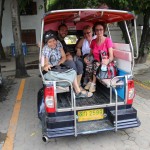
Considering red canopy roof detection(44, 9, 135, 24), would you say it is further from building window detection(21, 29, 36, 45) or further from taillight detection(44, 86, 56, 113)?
building window detection(21, 29, 36, 45)

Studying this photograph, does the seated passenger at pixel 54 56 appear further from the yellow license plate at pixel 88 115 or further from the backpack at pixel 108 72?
the yellow license plate at pixel 88 115

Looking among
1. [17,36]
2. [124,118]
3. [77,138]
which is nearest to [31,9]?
[17,36]

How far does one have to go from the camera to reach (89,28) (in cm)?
594

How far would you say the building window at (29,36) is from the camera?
1739 cm

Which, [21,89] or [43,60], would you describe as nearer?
[43,60]

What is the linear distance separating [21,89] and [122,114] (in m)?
4.48

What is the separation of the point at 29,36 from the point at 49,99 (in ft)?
46.2

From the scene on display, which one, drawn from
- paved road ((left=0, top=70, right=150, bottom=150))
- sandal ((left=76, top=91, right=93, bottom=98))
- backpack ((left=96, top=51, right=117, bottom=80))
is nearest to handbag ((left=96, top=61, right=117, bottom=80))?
backpack ((left=96, top=51, right=117, bottom=80))

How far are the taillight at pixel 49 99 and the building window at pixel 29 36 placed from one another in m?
14.0

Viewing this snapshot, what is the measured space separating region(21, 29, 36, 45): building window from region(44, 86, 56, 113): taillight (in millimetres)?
14007

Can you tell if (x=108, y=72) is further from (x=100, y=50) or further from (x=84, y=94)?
(x=84, y=94)

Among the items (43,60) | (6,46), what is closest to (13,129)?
(43,60)

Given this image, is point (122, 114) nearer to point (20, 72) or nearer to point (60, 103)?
point (60, 103)

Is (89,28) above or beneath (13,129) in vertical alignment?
above
